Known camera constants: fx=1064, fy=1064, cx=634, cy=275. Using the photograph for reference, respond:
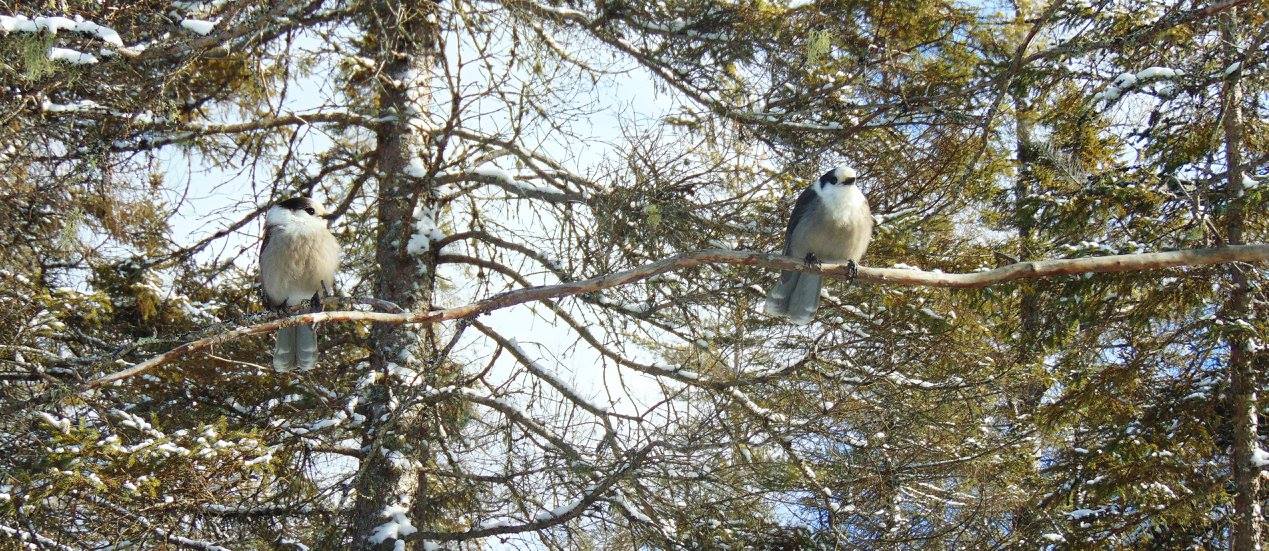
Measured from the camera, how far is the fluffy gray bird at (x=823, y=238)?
5.43 metres

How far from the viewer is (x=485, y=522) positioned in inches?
261

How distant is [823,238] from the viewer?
546 cm

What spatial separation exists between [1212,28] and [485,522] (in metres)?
5.86

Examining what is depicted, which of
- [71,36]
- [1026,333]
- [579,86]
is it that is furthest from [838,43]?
[71,36]

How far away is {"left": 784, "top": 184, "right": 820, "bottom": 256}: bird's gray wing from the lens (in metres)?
5.54

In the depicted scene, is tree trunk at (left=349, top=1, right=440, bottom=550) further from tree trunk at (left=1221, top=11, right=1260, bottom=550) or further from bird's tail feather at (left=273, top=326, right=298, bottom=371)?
tree trunk at (left=1221, top=11, right=1260, bottom=550)

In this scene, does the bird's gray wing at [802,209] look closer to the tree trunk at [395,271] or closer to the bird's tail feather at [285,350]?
the tree trunk at [395,271]

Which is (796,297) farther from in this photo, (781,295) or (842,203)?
(842,203)

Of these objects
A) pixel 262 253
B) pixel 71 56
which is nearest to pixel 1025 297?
pixel 262 253

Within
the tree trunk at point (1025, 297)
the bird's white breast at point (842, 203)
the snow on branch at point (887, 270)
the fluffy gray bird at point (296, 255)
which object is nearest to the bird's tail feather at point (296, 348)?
the fluffy gray bird at point (296, 255)

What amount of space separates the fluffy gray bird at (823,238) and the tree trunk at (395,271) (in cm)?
194

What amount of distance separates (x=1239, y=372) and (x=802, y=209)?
3060 millimetres

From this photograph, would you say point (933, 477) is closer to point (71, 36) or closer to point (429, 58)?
point (429, 58)

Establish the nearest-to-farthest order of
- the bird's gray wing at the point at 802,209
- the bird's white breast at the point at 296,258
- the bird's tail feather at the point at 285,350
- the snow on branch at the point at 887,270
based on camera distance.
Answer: the snow on branch at the point at 887,270 < the bird's gray wing at the point at 802,209 < the bird's tail feather at the point at 285,350 < the bird's white breast at the point at 296,258
